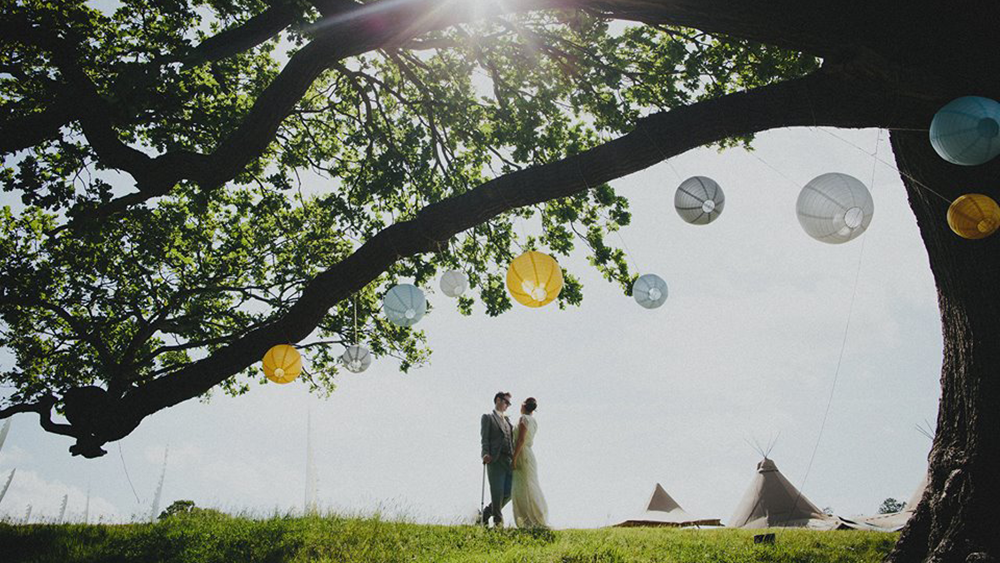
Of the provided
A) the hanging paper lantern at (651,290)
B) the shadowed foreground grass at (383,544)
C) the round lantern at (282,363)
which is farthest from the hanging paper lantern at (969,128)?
the round lantern at (282,363)

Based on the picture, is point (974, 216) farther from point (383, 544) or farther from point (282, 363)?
point (383, 544)

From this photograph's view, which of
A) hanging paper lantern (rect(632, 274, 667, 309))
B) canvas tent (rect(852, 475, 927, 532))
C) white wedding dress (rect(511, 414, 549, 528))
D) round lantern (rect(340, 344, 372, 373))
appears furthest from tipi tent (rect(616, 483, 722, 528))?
round lantern (rect(340, 344, 372, 373))

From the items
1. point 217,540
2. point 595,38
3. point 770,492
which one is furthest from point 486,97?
point 770,492

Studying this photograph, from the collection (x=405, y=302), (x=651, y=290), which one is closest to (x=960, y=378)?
(x=651, y=290)

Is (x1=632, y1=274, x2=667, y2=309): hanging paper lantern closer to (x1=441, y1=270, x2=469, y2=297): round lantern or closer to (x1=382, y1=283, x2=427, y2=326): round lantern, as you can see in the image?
(x1=441, y1=270, x2=469, y2=297): round lantern

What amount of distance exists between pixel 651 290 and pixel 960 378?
279 cm

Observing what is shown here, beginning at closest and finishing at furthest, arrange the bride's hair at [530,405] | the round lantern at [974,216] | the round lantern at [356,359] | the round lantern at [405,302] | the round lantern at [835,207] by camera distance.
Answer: the round lantern at [974,216], the round lantern at [835,207], the round lantern at [405,302], the round lantern at [356,359], the bride's hair at [530,405]

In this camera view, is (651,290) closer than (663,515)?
Yes

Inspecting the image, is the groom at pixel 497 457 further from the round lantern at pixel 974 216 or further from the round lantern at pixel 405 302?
the round lantern at pixel 974 216

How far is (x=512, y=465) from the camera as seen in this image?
755cm

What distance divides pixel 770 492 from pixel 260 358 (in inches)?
536

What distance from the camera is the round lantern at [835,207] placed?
4.00 metres

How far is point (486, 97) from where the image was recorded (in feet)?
28.5

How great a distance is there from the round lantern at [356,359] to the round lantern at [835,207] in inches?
207
